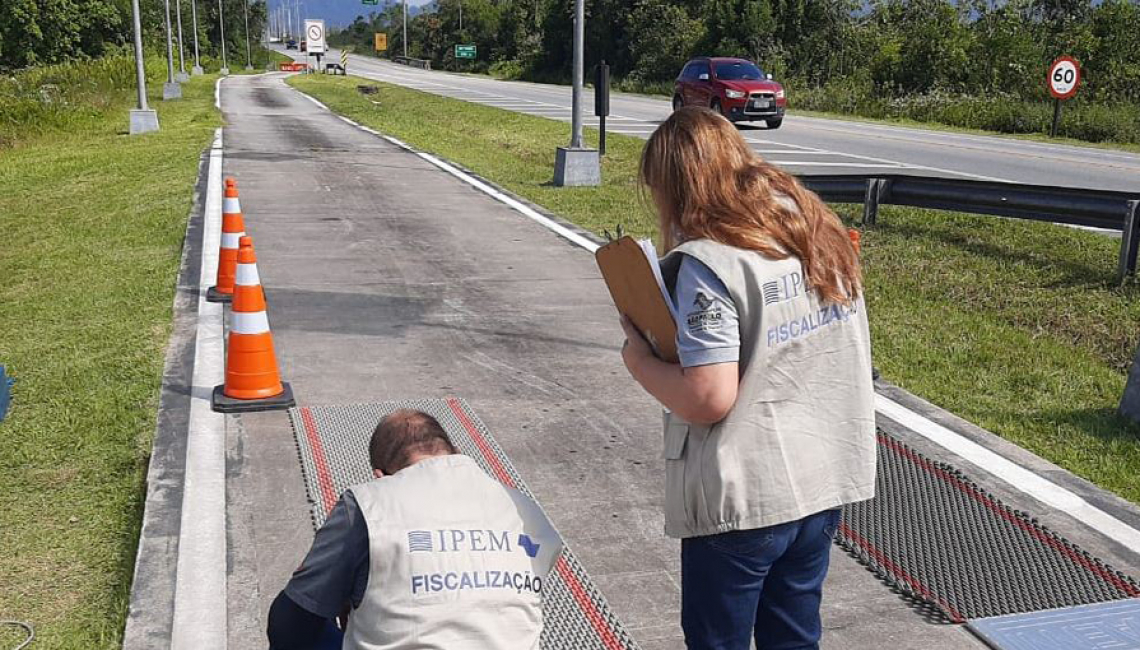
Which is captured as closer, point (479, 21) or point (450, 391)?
point (450, 391)

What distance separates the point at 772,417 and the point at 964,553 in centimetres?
227

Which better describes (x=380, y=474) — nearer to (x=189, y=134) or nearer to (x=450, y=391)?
(x=450, y=391)

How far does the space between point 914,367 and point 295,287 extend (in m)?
4.89

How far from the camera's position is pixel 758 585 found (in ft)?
8.55

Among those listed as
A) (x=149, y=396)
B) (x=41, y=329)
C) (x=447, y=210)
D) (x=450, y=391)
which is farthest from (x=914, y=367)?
(x=447, y=210)

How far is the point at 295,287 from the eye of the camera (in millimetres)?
9023

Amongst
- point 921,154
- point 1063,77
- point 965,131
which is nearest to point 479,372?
point 921,154

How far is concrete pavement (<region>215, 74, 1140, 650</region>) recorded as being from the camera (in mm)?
4090

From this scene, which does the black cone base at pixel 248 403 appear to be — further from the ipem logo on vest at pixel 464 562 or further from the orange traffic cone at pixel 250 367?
the ipem logo on vest at pixel 464 562

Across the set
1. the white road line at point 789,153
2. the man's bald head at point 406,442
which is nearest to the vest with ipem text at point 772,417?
the man's bald head at point 406,442

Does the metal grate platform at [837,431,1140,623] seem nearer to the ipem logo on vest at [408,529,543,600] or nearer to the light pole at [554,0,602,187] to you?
the ipem logo on vest at [408,529,543,600]

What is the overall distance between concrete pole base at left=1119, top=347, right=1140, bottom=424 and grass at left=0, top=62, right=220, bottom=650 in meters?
5.13

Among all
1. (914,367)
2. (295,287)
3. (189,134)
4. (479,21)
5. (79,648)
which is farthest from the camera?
(479,21)

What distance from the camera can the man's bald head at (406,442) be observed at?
2.55m
